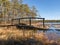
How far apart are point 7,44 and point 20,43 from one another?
45cm

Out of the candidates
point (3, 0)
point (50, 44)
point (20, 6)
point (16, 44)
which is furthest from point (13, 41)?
point (20, 6)

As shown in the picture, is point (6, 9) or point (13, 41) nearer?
point (13, 41)

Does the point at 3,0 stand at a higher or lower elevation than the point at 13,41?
higher

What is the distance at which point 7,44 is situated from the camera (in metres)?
5.64

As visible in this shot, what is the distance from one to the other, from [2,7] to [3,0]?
9.00 ft

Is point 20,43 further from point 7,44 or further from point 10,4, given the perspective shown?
point 10,4

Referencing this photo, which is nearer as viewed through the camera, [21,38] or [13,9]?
[21,38]

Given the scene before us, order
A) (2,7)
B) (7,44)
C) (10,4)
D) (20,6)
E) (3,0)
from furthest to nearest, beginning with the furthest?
1. (20,6)
2. (10,4)
3. (2,7)
4. (3,0)
5. (7,44)

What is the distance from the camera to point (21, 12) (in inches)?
1359

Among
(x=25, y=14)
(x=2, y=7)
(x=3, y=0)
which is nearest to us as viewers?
(x=3, y=0)

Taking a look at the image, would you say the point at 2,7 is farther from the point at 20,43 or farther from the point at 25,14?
the point at 20,43

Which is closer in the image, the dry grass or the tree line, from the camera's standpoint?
the dry grass

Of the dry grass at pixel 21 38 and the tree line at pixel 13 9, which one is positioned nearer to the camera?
the dry grass at pixel 21 38

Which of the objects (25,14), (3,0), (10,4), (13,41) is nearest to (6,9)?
(10,4)
